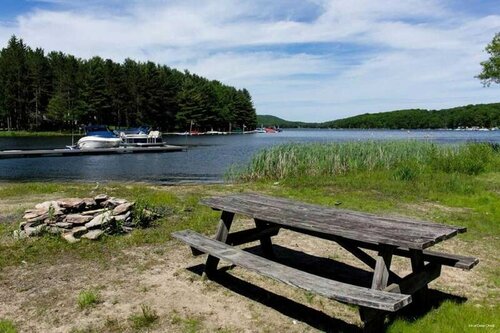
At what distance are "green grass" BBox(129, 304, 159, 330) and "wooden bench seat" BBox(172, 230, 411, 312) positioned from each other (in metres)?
0.90

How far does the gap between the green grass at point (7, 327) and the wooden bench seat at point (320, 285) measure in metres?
1.97

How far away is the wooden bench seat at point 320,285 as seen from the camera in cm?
343

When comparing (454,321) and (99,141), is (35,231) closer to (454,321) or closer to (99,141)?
(454,321)

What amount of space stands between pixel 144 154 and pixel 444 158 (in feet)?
94.3

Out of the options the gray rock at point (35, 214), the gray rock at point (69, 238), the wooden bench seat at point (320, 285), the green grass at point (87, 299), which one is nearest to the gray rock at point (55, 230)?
the gray rock at point (69, 238)

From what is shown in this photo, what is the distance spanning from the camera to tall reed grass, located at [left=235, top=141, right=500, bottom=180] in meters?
17.4

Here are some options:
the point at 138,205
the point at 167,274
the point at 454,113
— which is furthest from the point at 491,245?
the point at 454,113

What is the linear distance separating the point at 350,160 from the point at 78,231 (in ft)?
42.7

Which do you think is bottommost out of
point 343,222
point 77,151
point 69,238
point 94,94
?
point 77,151

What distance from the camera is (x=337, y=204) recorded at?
34.6 feet

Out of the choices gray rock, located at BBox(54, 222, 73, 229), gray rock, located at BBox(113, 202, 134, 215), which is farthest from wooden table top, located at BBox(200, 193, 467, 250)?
gray rock, located at BBox(54, 222, 73, 229)

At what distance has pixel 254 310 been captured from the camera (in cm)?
453

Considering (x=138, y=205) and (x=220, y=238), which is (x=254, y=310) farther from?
(x=138, y=205)

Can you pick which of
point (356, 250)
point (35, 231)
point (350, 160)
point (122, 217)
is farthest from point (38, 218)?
point (350, 160)
